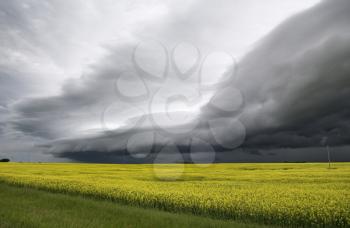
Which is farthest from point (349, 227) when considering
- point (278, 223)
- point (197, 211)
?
point (197, 211)

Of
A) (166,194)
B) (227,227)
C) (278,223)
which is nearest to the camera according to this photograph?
(227,227)

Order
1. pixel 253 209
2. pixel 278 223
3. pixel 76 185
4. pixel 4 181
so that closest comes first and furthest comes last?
pixel 278 223, pixel 253 209, pixel 76 185, pixel 4 181

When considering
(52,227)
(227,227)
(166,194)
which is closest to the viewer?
(52,227)

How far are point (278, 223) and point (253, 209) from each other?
1.13m

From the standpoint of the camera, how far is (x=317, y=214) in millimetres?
10625

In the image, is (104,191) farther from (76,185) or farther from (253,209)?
(253,209)

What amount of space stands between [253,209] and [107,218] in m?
5.68

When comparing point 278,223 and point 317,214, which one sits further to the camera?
point 278,223

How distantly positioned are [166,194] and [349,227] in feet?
27.7

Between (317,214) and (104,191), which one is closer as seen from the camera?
(317,214)

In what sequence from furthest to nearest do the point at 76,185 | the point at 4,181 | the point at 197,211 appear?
the point at 4,181, the point at 76,185, the point at 197,211

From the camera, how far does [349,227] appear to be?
34.0 feet

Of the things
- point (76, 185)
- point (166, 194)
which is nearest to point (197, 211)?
point (166, 194)

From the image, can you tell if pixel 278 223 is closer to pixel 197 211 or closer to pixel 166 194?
pixel 197 211
